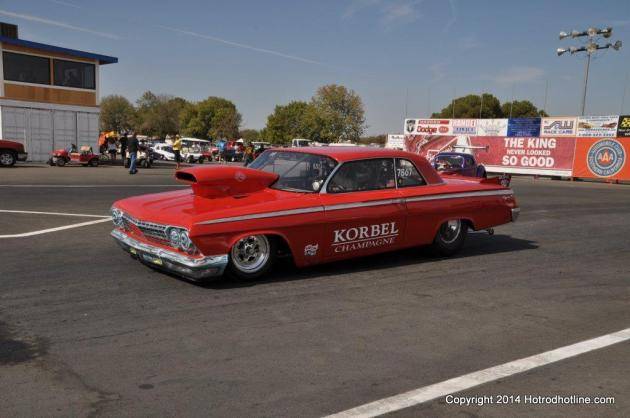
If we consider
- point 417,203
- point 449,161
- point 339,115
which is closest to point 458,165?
point 449,161

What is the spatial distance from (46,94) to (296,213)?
87.9ft

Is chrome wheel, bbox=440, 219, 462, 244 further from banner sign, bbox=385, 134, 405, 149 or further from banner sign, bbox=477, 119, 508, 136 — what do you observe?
banner sign, bbox=385, 134, 405, 149

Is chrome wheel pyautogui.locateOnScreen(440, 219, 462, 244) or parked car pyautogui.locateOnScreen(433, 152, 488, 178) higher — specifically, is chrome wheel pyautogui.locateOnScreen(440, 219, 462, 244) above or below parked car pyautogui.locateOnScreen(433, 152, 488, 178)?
below

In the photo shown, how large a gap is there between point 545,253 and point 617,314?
8.98 ft

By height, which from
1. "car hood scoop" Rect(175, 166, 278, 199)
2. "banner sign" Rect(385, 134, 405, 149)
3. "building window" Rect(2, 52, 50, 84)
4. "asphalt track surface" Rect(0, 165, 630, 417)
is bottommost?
"asphalt track surface" Rect(0, 165, 630, 417)

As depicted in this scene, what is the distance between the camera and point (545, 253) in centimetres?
763

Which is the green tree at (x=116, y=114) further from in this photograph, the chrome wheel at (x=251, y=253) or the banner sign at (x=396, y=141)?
the chrome wheel at (x=251, y=253)

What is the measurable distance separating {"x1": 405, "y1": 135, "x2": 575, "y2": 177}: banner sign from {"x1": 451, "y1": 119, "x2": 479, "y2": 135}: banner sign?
346 millimetres

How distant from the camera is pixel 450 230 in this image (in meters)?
7.07

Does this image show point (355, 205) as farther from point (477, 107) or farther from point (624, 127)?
point (477, 107)

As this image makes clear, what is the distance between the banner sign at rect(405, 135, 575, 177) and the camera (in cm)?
3089

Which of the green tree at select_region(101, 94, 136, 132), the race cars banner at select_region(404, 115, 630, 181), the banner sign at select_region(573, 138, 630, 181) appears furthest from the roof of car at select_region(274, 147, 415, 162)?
the green tree at select_region(101, 94, 136, 132)

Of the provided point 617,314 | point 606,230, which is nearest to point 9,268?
point 617,314

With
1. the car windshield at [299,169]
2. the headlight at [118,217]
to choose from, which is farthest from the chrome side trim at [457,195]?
the headlight at [118,217]
